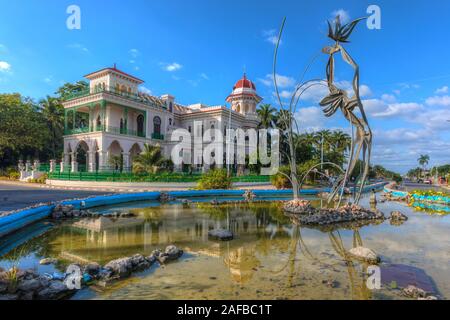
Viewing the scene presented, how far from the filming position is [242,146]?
132ft

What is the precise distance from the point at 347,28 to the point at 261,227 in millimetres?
9273

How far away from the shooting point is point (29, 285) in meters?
4.14

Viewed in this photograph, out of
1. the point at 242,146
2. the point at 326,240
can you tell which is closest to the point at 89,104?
the point at 242,146

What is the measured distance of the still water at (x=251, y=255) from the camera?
464cm

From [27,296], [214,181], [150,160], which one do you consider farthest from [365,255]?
[150,160]

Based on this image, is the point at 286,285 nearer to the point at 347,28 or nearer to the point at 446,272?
the point at 446,272

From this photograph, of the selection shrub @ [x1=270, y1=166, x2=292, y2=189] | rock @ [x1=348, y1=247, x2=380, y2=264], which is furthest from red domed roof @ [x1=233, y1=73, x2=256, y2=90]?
rock @ [x1=348, y1=247, x2=380, y2=264]

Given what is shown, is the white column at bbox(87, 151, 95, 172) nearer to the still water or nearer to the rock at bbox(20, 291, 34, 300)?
the still water

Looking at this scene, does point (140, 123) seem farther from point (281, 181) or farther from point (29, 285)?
point (29, 285)

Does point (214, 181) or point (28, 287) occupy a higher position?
point (214, 181)

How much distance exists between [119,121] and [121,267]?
29.7 metres

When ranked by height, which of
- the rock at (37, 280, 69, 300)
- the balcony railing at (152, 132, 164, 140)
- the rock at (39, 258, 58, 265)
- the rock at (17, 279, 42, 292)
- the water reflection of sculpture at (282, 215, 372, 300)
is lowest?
the water reflection of sculpture at (282, 215, 372, 300)

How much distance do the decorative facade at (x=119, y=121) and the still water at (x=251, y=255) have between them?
1940 centimetres

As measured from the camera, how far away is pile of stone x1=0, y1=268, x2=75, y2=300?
4.02m
